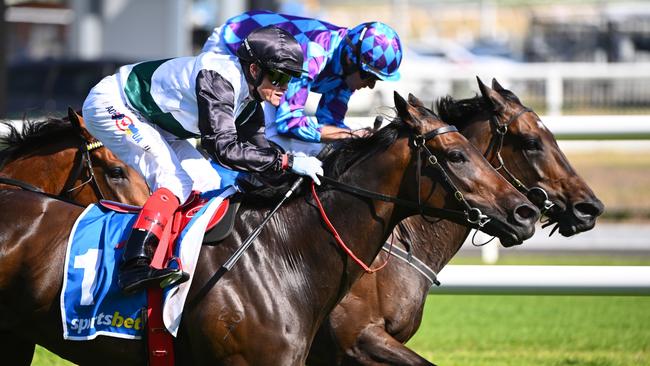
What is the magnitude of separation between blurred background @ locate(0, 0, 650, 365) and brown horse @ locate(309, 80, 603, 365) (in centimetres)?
58

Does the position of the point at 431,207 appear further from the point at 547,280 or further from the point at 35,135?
the point at 35,135

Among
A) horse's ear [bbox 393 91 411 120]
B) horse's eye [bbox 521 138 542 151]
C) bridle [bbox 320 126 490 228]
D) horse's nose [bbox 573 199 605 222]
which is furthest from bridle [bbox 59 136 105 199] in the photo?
horse's nose [bbox 573 199 605 222]

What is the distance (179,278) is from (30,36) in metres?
28.6

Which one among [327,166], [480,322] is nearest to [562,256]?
[480,322]

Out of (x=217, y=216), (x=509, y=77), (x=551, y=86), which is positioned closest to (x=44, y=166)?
(x=217, y=216)

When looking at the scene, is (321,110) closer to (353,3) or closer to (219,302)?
(219,302)

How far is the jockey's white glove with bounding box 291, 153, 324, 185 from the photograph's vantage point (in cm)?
436

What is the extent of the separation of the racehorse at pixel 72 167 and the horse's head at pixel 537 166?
181 centimetres

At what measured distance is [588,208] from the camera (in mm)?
5215

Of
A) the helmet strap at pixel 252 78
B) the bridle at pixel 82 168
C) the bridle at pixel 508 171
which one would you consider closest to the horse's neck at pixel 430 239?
the bridle at pixel 508 171

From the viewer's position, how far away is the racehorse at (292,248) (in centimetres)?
420

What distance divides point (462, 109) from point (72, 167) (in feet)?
6.61

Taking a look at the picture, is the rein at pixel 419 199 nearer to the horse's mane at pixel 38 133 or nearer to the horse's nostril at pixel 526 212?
the horse's nostril at pixel 526 212

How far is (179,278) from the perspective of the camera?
4.17m
